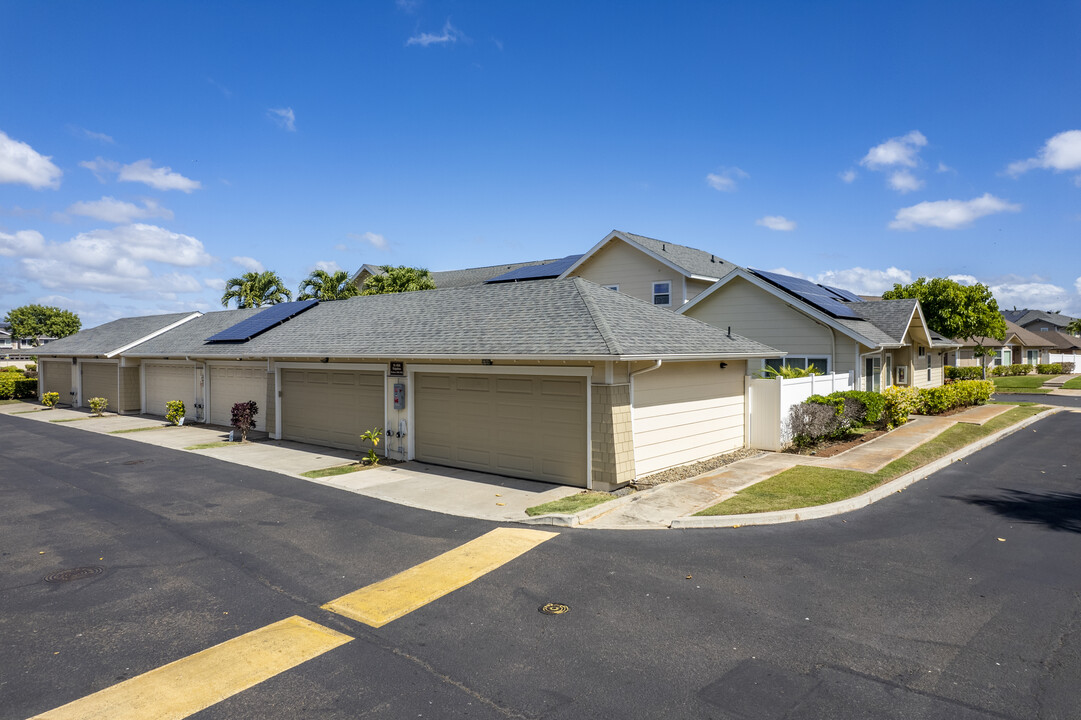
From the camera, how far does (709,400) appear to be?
14695mm

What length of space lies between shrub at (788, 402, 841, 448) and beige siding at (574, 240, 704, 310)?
10770 mm

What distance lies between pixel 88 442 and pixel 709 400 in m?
19.7

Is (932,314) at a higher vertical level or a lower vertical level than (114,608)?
higher

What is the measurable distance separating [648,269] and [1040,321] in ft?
292

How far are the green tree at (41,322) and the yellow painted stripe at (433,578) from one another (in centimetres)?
10605

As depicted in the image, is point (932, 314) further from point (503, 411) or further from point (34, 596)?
point (34, 596)

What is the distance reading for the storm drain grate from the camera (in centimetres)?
649

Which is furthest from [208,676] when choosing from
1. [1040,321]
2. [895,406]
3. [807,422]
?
[1040,321]

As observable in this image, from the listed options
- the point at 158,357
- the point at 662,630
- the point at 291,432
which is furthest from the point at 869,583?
the point at 158,357

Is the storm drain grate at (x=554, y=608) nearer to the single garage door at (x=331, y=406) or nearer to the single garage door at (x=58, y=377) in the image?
the single garage door at (x=331, y=406)

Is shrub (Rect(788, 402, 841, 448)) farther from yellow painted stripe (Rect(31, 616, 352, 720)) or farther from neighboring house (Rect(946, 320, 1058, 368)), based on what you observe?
neighboring house (Rect(946, 320, 1058, 368))

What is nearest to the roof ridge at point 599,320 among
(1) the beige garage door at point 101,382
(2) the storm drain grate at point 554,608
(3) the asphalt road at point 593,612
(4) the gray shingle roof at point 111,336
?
(3) the asphalt road at point 593,612

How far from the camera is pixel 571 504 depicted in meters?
10.6

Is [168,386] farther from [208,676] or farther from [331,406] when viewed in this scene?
[208,676]
